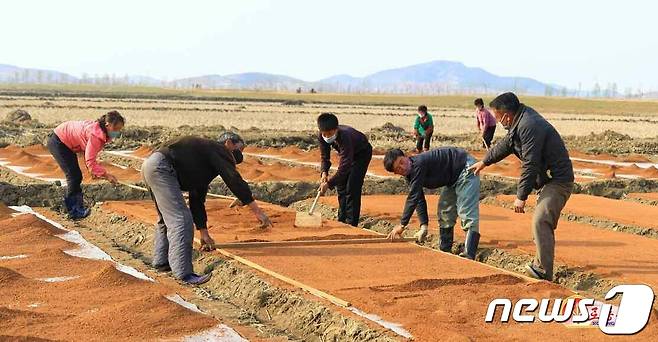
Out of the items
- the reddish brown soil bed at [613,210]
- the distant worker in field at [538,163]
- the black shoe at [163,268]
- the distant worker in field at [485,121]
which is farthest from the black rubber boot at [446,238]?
the distant worker in field at [485,121]

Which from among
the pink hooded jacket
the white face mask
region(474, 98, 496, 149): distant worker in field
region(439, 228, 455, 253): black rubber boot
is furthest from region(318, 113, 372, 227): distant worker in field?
region(474, 98, 496, 149): distant worker in field

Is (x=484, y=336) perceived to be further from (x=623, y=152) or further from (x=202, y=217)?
(x=623, y=152)

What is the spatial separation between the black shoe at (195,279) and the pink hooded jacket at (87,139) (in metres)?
2.62

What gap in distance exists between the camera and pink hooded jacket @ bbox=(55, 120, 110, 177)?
Result: 9.49 metres

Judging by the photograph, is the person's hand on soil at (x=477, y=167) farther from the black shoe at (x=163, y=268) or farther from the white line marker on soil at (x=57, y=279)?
the white line marker on soil at (x=57, y=279)

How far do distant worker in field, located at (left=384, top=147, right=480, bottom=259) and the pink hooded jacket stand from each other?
3.32 m

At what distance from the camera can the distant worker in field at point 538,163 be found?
277 inches

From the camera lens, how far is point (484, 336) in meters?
5.45

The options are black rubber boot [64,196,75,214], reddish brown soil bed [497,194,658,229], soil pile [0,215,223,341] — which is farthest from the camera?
reddish brown soil bed [497,194,658,229]

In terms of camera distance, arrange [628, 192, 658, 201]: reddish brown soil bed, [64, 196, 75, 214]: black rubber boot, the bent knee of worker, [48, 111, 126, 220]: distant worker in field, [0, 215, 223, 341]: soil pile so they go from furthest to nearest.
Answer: [628, 192, 658, 201]: reddish brown soil bed → [64, 196, 75, 214]: black rubber boot → the bent knee of worker → [48, 111, 126, 220]: distant worker in field → [0, 215, 223, 341]: soil pile

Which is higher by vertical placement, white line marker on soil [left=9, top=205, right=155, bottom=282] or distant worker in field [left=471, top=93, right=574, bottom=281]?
distant worker in field [left=471, top=93, right=574, bottom=281]

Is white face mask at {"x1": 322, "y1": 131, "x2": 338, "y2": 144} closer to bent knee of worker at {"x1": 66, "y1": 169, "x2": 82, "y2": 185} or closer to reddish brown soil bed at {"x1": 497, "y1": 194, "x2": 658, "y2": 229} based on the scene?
bent knee of worker at {"x1": 66, "y1": 169, "x2": 82, "y2": 185}

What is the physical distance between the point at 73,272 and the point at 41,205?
5.29 m

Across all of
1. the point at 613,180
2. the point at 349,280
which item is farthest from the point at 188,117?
the point at 349,280
